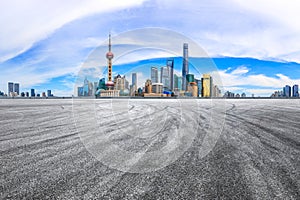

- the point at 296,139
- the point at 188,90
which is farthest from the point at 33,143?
the point at 296,139

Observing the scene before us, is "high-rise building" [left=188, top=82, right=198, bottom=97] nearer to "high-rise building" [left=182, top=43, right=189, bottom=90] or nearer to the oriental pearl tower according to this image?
"high-rise building" [left=182, top=43, right=189, bottom=90]

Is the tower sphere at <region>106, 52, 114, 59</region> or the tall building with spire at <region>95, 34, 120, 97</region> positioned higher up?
the tower sphere at <region>106, 52, 114, 59</region>

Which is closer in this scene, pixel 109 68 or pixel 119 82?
pixel 109 68

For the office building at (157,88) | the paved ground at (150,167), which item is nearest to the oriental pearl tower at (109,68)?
the office building at (157,88)

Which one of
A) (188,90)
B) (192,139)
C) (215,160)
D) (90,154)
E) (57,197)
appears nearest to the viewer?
(57,197)

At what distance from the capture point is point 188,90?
861 cm

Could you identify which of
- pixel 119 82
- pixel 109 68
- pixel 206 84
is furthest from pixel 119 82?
pixel 206 84

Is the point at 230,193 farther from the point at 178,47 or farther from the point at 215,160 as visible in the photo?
the point at 178,47

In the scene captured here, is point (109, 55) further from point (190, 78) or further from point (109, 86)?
point (190, 78)

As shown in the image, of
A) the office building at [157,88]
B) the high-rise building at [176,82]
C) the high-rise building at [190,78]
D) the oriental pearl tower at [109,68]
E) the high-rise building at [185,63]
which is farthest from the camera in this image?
the office building at [157,88]

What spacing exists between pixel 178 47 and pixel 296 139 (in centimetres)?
438

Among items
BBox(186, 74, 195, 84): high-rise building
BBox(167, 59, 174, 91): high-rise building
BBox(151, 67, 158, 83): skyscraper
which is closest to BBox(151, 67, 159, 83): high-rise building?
BBox(151, 67, 158, 83): skyscraper

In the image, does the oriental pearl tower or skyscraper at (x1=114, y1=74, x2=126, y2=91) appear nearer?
the oriental pearl tower

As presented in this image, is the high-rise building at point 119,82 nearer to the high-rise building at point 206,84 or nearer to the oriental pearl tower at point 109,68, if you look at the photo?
the oriental pearl tower at point 109,68
